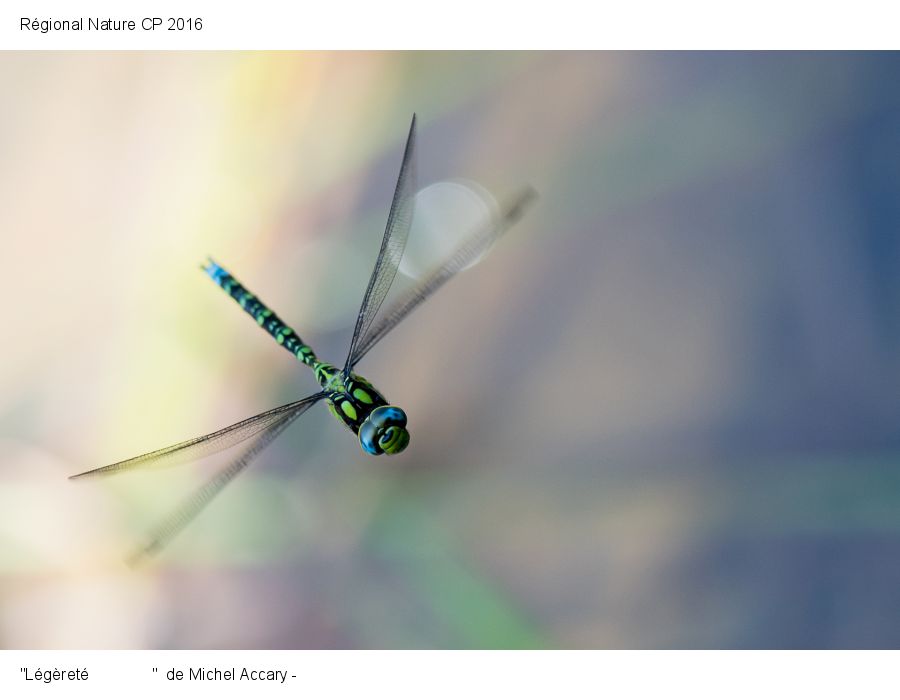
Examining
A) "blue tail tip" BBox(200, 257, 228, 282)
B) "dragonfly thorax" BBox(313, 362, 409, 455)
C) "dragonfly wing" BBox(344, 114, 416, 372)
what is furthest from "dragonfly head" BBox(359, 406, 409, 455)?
"blue tail tip" BBox(200, 257, 228, 282)

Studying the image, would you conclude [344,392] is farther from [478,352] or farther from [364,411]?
[478,352]

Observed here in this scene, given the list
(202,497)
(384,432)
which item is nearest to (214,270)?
(202,497)

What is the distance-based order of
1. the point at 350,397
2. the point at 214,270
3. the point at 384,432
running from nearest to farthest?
the point at 384,432, the point at 350,397, the point at 214,270

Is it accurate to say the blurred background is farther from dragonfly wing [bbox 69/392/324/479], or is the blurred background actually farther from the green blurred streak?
dragonfly wing [bbox 69/392/324/479]

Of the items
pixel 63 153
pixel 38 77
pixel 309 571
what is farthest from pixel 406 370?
pixel 38 77
